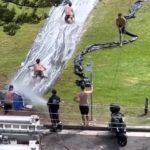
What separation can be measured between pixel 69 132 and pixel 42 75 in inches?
209

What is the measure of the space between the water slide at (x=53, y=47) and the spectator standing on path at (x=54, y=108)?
132 inches

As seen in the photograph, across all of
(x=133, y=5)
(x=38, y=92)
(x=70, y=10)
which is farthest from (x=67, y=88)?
(x=133, y=5)

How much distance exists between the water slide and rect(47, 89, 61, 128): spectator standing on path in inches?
132

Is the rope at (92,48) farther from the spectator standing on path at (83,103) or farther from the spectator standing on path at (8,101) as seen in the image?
the spectator standing on path at (8,101)

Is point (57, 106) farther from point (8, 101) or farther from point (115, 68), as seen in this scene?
point (115, 68)

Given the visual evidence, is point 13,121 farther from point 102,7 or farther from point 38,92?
point 102,7

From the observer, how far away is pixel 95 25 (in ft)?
103

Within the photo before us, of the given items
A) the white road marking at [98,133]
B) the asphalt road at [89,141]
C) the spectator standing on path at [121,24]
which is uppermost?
the spectator standing on path at [121,24]

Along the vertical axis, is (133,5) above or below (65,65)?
above

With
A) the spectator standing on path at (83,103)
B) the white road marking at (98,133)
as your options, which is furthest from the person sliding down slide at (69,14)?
the white road marking at (98,133)

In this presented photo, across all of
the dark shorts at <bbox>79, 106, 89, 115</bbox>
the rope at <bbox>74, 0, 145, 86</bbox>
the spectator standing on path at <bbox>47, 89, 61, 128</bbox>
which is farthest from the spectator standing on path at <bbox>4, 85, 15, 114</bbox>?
the rope at <bbox>74, 0, 145, 86</bbox>

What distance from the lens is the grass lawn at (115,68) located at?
73.7ft

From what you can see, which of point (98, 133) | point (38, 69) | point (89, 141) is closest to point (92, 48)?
point (38, 69)

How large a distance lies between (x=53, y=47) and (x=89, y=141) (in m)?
9.87
